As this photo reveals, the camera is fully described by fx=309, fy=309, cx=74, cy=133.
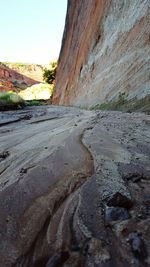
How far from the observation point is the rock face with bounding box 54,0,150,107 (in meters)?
5.37

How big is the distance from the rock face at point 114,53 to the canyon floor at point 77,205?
8.88 ft

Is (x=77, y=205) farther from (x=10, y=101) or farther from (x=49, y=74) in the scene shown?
(x=49, y=74)

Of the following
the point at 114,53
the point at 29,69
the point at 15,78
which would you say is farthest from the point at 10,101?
the point at 29,69

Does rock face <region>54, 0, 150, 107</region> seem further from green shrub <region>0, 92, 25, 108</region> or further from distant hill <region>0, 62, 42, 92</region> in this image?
distant hill <region>0, 62, 42, 92</region>

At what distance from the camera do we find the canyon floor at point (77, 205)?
1.23 metres

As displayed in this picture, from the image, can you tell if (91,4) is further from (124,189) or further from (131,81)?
(124,189)

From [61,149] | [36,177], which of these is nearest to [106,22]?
[61,149]

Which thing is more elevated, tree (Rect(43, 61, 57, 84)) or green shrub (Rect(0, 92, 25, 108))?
tree (Rect(43, 61, 57, 84))

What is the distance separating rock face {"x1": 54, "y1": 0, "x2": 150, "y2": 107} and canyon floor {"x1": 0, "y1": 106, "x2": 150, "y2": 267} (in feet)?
8.88

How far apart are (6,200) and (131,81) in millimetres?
4244

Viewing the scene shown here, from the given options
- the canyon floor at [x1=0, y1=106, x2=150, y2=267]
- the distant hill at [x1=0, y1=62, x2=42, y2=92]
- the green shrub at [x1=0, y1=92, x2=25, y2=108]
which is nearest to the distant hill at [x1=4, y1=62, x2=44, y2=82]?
the distant hill at [x1=0, y1=62, x2=42, y2=92]

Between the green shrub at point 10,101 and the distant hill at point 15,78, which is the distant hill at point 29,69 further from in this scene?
the green shrub at point 10,101

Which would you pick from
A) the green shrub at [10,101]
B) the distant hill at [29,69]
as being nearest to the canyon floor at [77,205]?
the green shrub at [10,101]

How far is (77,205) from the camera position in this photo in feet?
5.13
